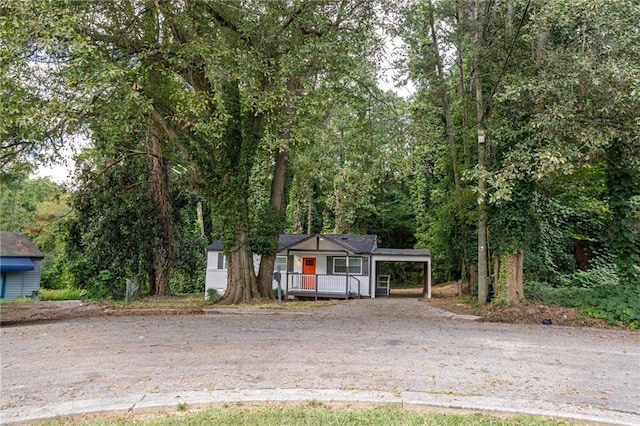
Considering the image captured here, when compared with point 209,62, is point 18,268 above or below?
below

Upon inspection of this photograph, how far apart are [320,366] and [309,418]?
74.7 inches

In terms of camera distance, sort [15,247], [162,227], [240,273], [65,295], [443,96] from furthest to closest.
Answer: [65,295] < [15,247] < [162,227] < [443,96] < [240,273]

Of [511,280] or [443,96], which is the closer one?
[511,280]

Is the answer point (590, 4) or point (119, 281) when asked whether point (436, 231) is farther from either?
point (119, 281)

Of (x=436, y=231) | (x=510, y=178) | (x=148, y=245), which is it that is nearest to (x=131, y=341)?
(x=510, y=178)

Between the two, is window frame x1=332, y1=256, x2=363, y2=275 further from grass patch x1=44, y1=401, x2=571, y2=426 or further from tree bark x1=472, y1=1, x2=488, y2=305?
grass patch x1=44, y1=401, x2=571, y2=426

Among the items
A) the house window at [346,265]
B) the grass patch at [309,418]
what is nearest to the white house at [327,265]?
the house window at [346,265]

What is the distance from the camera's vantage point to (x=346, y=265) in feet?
64.3

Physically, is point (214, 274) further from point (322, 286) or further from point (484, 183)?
point (484, 183)

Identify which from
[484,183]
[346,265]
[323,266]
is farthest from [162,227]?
[484,183]

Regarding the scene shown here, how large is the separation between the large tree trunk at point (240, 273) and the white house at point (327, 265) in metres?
4.51

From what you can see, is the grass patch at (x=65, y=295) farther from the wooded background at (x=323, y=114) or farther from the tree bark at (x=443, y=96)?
the tree bark at (x=443, y=96)

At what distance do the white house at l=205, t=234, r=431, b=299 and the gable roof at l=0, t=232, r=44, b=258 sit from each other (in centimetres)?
965

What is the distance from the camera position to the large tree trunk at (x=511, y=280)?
442 inches
